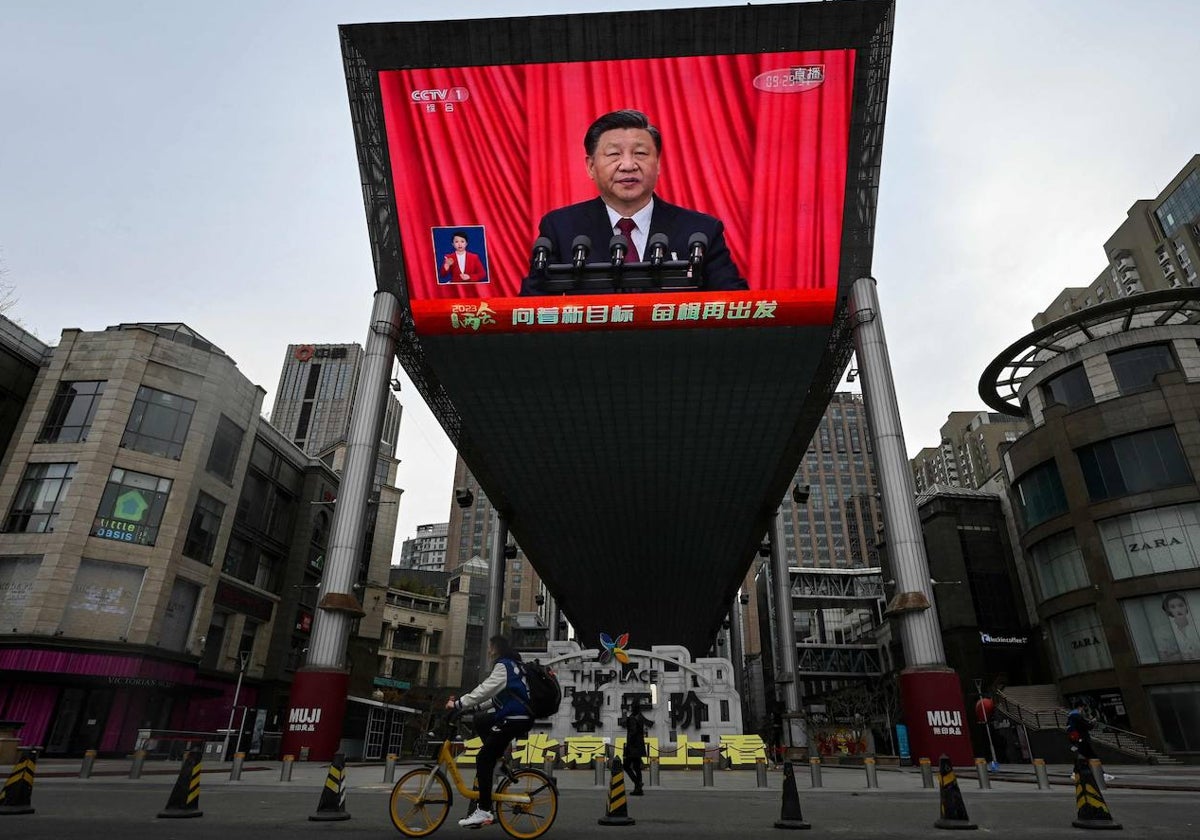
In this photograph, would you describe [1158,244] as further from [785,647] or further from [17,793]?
[17,793]

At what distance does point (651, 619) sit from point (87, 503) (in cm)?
6243

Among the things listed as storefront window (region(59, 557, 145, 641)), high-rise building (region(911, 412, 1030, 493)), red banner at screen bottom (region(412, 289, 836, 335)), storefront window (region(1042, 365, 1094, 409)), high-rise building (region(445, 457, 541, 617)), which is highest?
high-rise building (region(911, 412, 1030, 493))

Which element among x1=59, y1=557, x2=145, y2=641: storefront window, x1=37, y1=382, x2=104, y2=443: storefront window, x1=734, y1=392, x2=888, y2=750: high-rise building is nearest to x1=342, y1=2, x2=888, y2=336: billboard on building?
x1=734, y1=392, x2=888, y2=750: high-rise building

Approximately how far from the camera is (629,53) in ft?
90.3

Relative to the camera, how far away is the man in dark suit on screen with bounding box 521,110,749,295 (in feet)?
92.4

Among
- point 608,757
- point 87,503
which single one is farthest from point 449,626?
point 608,757

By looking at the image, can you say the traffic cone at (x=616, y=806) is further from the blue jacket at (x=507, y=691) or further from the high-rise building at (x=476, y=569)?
the high-rise building at (x=476, y=569)

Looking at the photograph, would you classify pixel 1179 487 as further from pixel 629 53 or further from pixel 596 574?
pixel 596 574

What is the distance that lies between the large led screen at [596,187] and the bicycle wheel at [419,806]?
21712 mm

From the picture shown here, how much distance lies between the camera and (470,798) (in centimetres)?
730

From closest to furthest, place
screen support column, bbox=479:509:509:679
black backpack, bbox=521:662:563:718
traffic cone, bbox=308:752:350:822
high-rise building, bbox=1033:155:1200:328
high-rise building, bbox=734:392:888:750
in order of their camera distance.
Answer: black backpack, bbox=521:662:563:718 < traffic cone, bbox=308:752:350:822 < screen support column, bbox=479:509:509:679 < high-rise building, bbox=734:392:888:750 < high-rise building, bbox=1033:155:1200:328

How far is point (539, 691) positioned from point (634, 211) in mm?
23979

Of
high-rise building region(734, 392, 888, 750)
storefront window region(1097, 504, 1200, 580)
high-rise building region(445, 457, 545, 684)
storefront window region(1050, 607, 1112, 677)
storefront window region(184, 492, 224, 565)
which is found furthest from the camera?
high-rise building region(445, 457, 545, 684)

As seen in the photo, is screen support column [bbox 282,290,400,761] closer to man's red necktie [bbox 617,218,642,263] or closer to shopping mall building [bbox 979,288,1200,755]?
man's red necktie [bbox 617,218,642,263]
